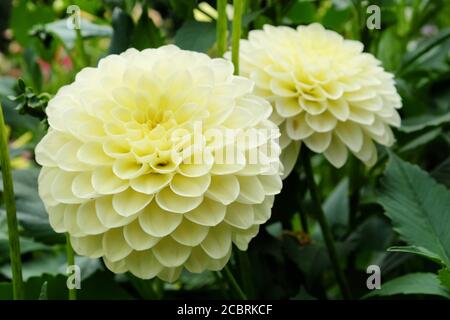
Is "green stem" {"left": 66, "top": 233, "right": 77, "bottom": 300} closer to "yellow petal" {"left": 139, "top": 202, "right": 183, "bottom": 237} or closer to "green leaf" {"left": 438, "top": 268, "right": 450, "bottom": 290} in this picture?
"yellow petal" {"left": 139, "top": 202, "right": 183, "bottom": 237}

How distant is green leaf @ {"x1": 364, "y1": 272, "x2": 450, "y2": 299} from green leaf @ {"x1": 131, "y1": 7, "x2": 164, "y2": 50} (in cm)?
35

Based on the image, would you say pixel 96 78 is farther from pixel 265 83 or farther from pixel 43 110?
pixel 265 83

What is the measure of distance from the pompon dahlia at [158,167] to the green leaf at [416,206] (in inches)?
6.4

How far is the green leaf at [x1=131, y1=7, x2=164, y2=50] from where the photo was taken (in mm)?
709

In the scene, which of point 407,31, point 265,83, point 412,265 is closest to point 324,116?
point 265,83

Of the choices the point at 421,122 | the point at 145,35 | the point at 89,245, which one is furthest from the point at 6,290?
the point at 421,122

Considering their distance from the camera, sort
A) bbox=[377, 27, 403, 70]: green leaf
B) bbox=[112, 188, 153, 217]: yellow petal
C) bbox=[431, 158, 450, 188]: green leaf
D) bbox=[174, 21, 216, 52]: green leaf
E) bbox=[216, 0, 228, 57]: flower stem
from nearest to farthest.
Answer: bbox=[112, 188, 153, 217]: yellow petal, bbox=[216, 0, 228, 57]: flower stem, bbox=[174, 21, 216, 52]: green leaf, bbox=[431, 158, 450, 188]: green leaf, bbox=[377, 27, 403, 70]: green leaf

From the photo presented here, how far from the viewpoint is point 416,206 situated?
626 millimetres

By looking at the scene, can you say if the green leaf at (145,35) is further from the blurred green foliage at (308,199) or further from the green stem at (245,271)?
the green stem at (245,271)

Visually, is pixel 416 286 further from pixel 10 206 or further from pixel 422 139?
pixel 10 206

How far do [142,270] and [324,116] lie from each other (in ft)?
0.80

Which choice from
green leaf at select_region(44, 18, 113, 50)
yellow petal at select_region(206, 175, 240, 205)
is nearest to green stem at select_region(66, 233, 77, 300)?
yellow petal at select_region(206, 175, 240, 205)

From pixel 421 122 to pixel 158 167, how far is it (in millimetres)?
416

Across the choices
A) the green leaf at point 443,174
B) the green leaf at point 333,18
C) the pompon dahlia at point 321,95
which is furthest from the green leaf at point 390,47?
the pompon dahlia at point 321,95
